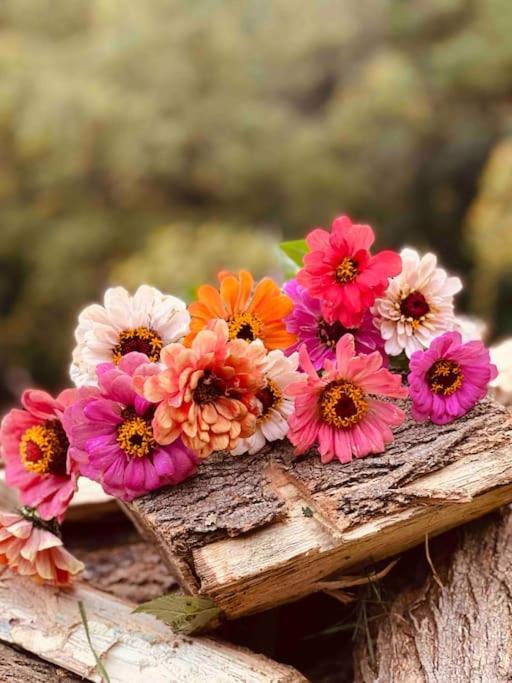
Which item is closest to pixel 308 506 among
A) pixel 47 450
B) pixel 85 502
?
pixel 47 450

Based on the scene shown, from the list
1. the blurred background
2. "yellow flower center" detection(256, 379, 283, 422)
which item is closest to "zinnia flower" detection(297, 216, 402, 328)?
"yellow flower center" detection(256, 379, 283, 422)

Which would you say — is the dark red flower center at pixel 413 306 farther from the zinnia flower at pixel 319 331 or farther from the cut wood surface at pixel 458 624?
the cut wood surface at pixel 458 624

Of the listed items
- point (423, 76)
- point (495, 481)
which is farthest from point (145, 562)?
point (423, 76)

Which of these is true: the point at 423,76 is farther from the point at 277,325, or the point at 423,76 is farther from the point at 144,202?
the point at 277,325

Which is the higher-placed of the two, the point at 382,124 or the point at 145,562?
the point at 382,124

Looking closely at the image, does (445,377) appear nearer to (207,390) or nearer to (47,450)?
(207,390)

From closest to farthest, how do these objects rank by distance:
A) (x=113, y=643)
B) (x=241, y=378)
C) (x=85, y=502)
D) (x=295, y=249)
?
(x=241, y=378)
(x=113, y=643)
(x=295, y=249)
(x=85, y=502)
